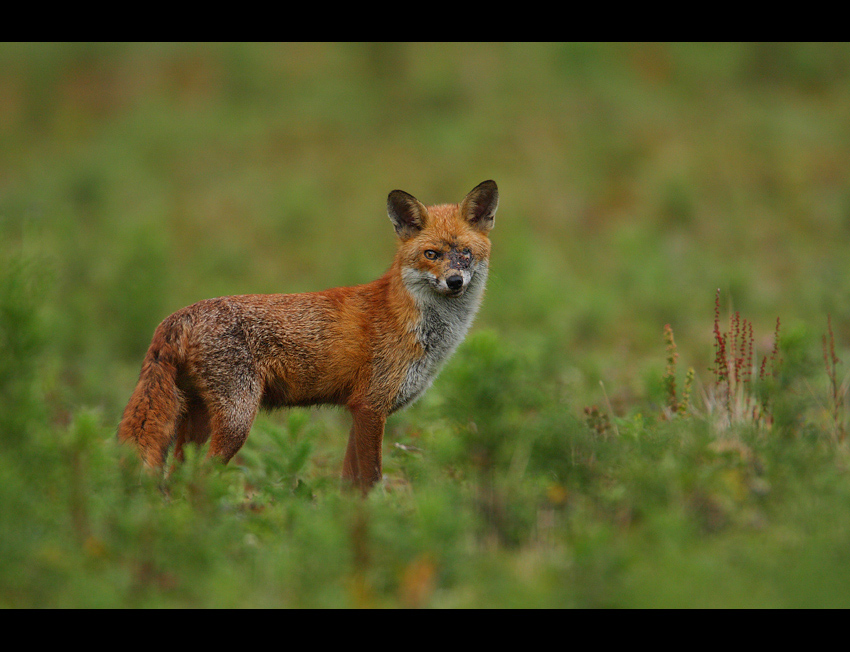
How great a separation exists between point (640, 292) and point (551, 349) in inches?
185

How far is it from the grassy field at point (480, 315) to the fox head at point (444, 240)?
2.18 feet

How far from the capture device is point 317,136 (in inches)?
830

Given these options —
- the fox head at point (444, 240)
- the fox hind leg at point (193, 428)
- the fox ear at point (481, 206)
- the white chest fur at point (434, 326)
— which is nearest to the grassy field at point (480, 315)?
the white chest fur at point (434, 326)

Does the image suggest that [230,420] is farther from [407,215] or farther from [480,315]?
[480,315]

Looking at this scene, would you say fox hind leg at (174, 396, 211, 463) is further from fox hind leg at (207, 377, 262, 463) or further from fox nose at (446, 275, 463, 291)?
fox nose at (446, 275, 463, 291)

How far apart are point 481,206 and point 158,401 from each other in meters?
3.31

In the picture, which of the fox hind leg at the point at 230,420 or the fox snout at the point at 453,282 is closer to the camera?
the fox hind leg at the point at 230,420

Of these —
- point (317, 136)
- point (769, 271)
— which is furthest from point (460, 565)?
point (317, 136)

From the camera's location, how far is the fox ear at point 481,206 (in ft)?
22.5

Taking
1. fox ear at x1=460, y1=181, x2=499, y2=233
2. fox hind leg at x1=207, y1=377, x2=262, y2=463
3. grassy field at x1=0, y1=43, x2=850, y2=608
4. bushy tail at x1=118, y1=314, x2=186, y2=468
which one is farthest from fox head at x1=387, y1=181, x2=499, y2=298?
bushy tail at x1=118, y1=314, x2=186, y2=468

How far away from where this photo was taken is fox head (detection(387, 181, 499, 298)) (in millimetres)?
6465

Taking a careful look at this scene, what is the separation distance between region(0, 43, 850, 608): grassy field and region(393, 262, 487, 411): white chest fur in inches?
13.4

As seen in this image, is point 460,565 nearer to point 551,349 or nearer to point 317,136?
point 551,349

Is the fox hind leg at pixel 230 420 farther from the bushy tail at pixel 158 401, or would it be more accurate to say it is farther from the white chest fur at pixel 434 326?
the white chest fur at pixel 434 326
